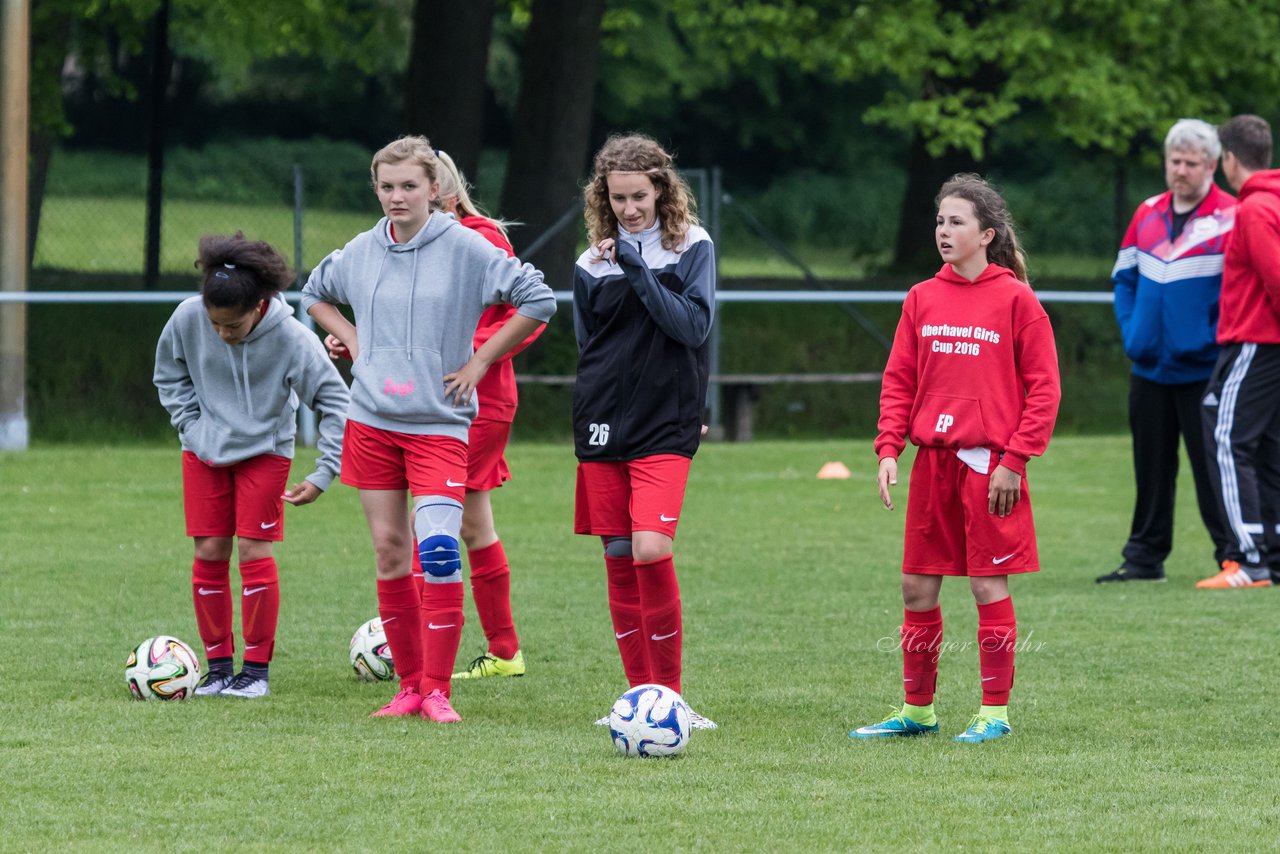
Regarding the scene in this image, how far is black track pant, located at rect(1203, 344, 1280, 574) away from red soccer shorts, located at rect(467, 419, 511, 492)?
4.06 metres

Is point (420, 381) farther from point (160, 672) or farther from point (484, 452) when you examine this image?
point (160, 672)

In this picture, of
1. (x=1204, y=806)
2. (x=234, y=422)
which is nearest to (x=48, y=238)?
(x=234, y=422)

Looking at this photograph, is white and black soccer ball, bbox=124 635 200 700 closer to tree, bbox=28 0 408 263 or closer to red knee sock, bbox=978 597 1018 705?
red knee sock, bbox=978 597 1018 705

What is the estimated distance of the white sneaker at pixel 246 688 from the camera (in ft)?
20.4

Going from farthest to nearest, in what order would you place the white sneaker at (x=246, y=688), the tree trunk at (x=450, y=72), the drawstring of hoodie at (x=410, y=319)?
the tree trunk at (x=450, y=72), the white sneaker at (x=246, y=688), the drawstring of hoodie at (x=410, y=319)

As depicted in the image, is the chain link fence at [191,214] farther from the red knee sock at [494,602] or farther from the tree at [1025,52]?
the red knee sock at [494,602]

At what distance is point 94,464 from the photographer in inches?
544

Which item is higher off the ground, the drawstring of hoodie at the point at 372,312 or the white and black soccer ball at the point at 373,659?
the drawstring of hoodie at the point at 372,312

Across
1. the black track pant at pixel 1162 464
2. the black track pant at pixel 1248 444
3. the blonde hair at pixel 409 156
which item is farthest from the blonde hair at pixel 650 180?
the black track pant at pixel 1162 464

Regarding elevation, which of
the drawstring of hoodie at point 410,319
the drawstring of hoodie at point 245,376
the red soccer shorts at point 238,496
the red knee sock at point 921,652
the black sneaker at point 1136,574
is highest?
the drawstring of hoodie at point 410,319

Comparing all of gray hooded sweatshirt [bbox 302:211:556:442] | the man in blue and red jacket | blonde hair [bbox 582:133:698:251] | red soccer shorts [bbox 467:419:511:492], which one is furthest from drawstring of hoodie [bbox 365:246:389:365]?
the man in blue and red jacket

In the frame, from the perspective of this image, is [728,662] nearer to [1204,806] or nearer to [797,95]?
[1204,806]

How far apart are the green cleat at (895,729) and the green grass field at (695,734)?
0.11m

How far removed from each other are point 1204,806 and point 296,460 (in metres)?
10.4
